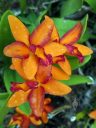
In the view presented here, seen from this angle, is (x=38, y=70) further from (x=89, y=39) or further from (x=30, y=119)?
(x=89, y=39)

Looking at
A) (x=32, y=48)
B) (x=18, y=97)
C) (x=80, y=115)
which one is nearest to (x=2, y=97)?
(x=18, y=97)

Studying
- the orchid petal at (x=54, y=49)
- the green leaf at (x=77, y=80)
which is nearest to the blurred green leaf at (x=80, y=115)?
the green leaf at (x=77, y=80)

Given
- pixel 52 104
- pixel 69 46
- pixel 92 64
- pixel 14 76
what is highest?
pixel 69 46

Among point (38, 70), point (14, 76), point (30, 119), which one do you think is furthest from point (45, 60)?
point (30, 119)

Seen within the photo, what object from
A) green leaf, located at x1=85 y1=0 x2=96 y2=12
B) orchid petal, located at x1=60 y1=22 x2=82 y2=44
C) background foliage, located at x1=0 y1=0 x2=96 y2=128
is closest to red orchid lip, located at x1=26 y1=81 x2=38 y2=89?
orchid petal, located at x1=60 y1=22 x2=82 y2=44

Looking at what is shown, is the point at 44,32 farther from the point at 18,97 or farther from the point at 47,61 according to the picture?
the point at 18,97
